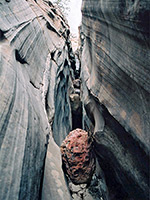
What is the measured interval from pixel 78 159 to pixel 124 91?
6.88 ft

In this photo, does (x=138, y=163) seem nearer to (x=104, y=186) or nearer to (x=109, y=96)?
(x=109, y=96)

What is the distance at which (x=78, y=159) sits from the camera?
395 cm

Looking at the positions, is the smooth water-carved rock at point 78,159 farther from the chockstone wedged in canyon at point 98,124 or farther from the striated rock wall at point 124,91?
the striated rock wall at point 124,91

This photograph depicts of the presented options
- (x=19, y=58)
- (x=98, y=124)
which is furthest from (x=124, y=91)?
(x=19, y=58)

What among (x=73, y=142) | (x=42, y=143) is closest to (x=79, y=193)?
(x=73, y=142)

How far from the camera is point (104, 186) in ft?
13.9

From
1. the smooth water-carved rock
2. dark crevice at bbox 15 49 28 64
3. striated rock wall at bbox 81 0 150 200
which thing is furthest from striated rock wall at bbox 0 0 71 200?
striated rock wall at bbox 81 0 150 200

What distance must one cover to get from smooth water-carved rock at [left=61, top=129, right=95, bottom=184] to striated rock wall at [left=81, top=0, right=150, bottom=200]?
1.25 feet

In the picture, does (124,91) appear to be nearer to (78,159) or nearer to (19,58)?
(78,159)

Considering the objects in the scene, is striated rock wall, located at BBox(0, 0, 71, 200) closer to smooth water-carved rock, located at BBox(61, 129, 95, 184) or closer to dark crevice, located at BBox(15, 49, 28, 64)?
dark crevice, located at BBox(15, 49, 28, 64)

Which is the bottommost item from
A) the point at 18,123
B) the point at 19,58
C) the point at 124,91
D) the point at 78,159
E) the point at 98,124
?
the point at 78,159

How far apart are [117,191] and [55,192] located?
154 centimetres

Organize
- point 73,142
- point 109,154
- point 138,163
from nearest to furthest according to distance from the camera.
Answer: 1. point 138,163
2. point 109,154
3. point 73,142

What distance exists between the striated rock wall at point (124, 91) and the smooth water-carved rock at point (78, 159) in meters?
0.38
